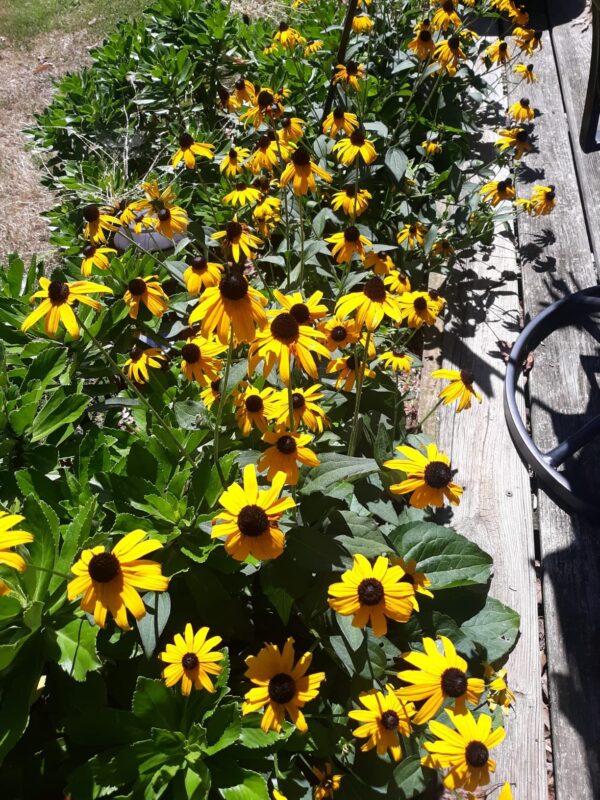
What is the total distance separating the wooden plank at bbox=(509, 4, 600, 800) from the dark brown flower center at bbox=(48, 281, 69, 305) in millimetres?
1538

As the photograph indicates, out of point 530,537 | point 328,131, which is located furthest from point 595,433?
point 328,131

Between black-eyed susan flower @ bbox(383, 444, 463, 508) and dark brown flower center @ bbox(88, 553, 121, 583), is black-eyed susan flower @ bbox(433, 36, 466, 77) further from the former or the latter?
dark brown flower center @ bbox(88, 553, 121, 583)

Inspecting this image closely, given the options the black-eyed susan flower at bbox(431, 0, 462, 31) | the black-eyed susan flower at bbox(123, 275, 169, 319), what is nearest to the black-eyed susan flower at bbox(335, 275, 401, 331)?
the black-eyed susan flower at bbox(123, 275, 169, 319)

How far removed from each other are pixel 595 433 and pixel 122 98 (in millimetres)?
2696

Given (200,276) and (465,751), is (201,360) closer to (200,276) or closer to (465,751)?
(200,276)

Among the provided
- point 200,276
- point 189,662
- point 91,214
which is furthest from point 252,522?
point 91,214

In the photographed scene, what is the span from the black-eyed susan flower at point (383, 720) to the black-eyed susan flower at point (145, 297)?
106 centimetres

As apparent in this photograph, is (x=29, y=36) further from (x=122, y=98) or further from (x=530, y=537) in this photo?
(x=530, y=537)

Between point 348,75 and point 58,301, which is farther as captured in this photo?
point 348,75

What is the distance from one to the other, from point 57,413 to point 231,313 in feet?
2.20

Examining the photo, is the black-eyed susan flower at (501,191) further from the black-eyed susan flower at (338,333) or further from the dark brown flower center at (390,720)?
the dark brown flower center at (390,720)

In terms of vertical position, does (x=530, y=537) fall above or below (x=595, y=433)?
below

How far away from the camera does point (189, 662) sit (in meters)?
1.15

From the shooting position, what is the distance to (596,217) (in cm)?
204
